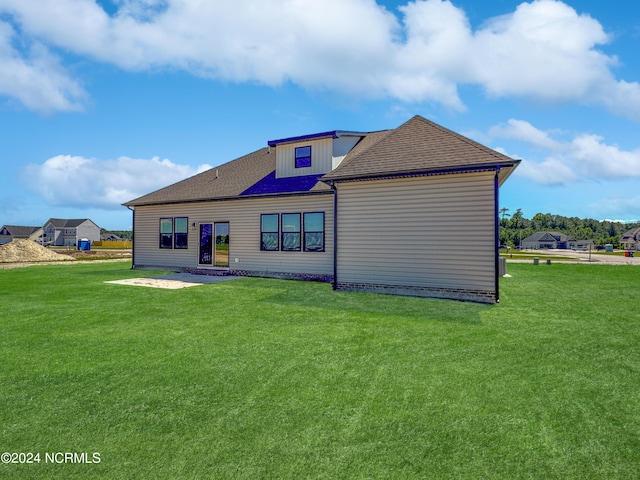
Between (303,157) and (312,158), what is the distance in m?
0.43

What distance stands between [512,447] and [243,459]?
2106 millimetres

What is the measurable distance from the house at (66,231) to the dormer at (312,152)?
279 feet

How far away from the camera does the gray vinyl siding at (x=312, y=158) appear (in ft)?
44.8

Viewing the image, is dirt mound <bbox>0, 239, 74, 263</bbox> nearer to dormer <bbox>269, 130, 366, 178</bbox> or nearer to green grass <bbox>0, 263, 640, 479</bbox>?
dormer <bbox>269, 130, 366, 178</bbox>

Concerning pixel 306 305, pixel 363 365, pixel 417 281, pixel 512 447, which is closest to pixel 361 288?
pixel 417 281

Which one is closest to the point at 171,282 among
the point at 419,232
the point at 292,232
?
the point at 292,232

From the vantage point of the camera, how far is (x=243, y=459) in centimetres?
254

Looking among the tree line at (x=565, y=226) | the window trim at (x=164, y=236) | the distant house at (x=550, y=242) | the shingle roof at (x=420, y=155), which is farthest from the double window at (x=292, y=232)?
the tree line at (x=565, y=226)

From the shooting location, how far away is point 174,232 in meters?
16.1

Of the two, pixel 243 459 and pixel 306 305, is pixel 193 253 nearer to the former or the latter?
pixel 306 305

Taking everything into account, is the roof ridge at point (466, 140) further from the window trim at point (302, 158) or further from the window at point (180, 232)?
the window at point (180, 232)

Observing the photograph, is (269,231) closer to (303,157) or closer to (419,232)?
(303,157)

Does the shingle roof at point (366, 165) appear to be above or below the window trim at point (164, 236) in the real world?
above

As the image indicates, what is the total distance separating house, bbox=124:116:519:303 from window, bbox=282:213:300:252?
38 mm
